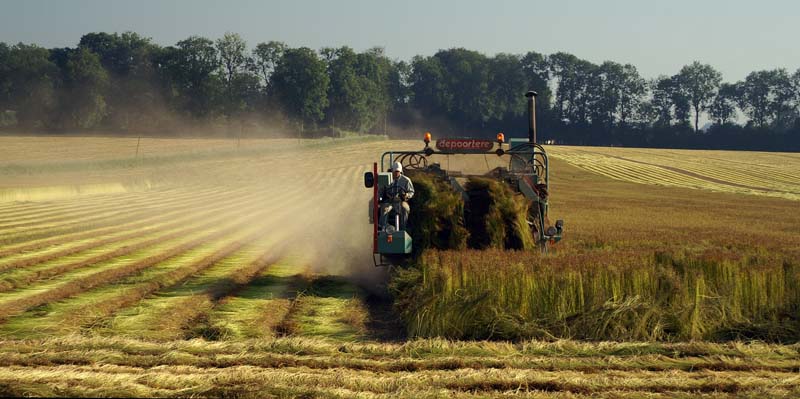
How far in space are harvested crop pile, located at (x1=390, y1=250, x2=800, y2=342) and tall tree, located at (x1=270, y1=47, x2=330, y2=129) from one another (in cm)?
10500

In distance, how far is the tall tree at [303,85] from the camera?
115 m

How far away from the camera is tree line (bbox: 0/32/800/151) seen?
357 ft

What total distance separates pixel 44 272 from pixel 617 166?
60.3m

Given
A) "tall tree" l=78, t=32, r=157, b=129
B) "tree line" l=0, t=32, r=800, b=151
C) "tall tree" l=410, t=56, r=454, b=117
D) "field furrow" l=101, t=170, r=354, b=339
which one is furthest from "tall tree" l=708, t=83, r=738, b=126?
"field furrow" l=101, t=170, r=354, b=339

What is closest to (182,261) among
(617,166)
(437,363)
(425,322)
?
(425,322)

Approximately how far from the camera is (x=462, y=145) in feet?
48.9

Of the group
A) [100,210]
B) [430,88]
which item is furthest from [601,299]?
[430,88]

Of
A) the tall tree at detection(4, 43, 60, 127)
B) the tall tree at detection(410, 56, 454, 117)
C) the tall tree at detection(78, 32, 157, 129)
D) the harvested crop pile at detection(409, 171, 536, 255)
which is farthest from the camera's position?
the tall tree at detection(410, 56, 454, 117)

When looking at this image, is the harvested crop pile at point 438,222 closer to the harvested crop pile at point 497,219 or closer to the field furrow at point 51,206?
the harvested crop pile at point 497,219

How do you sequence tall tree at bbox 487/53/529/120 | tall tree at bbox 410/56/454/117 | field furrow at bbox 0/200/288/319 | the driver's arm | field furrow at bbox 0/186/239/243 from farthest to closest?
tall tree at bbox 410/56/454/117 < tall tree at bbox 487/53/529/120 < field furrow at bbox 0/186/239/243 < the driver's arm < field furrow at bbox 0/200/288/319

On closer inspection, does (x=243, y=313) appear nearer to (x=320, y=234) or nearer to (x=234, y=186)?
(x=320, y=234)

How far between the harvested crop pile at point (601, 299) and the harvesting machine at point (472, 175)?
1539mm

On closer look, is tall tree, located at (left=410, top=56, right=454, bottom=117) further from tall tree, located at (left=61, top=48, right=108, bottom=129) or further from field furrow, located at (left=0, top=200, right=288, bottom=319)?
field furrow, located at (left=0, top=200, right=288, bottom=319)

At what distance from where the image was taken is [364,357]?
345 inches
